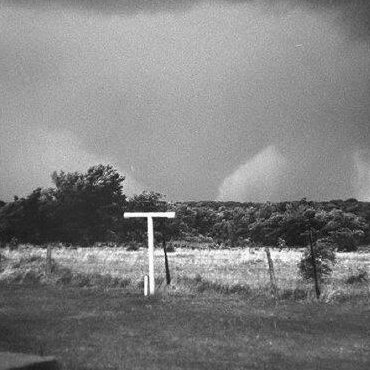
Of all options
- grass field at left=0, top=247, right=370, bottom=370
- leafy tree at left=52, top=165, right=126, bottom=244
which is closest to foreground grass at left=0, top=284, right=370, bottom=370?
grass field at left=0, top=247, right=370, bottom=370

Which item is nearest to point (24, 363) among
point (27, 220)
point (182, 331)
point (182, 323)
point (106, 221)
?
point (182, 331)

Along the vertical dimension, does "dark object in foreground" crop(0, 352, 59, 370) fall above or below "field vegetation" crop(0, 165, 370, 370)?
above

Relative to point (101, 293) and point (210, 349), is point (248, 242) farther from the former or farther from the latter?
point (210, 349)

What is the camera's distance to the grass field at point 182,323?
25.0 ft

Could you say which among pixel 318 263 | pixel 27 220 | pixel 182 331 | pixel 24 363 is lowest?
pixel 182 331

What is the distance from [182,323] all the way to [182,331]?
847 millimetres

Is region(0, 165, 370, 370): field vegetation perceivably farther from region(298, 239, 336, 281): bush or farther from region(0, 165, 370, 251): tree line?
region(0, 165, 370, 251): tree line

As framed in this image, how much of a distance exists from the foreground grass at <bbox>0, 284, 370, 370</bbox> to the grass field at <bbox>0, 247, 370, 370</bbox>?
2 cm

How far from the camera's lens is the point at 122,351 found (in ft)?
25.8

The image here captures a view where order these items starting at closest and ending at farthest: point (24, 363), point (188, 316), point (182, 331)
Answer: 1. point (24, 363)
2. point (182, 331)
3. point (188, 316)

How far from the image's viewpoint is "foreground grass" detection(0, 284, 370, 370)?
751cm

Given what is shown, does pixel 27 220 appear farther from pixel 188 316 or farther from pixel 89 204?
pixel 188 316

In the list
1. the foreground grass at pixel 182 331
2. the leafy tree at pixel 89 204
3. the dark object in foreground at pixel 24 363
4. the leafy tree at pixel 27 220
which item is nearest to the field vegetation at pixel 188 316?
the foreground grass at pixel 182 331

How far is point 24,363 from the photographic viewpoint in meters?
4.12
